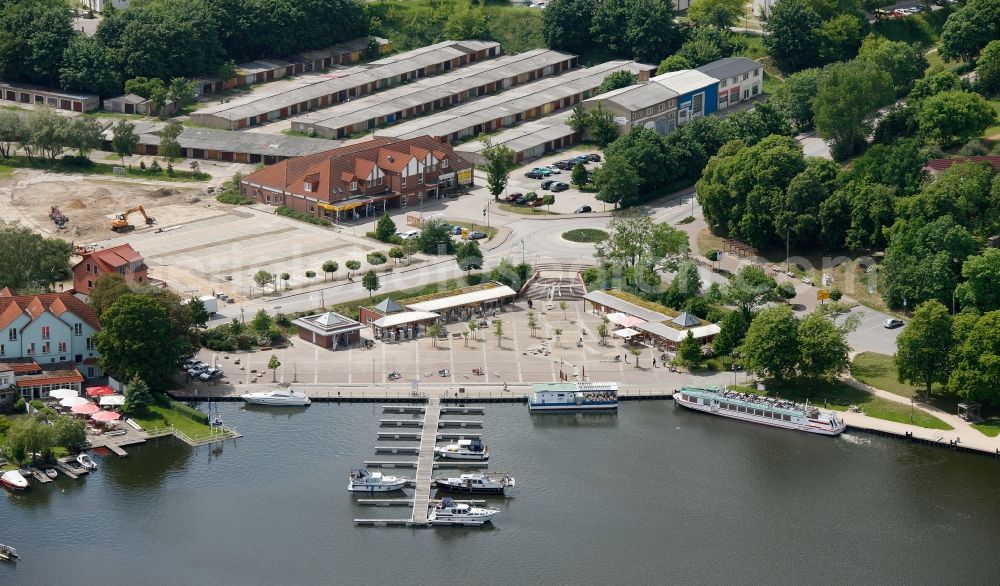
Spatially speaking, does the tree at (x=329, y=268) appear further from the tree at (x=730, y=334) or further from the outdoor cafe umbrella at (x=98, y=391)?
the tree at (x=730, y=334)

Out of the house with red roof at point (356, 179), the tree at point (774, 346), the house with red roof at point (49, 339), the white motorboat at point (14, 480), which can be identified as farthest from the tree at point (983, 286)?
the white motorboat at point (14, 480)

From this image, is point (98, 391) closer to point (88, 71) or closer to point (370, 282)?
point (370, 282)

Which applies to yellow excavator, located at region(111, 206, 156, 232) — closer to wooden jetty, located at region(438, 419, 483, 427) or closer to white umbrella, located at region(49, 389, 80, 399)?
white umbrella, located at region(49, 389, 80, 399)

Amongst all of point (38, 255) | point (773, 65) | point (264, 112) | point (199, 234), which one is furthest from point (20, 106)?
point (773, 65)

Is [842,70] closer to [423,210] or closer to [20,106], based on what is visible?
[423,210]

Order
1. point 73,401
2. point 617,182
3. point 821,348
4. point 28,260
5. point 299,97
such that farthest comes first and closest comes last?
point 299,97 → point 617,182 → point 28,260 → point 821,348 → point 73,401

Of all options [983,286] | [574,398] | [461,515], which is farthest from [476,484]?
[983,286]
